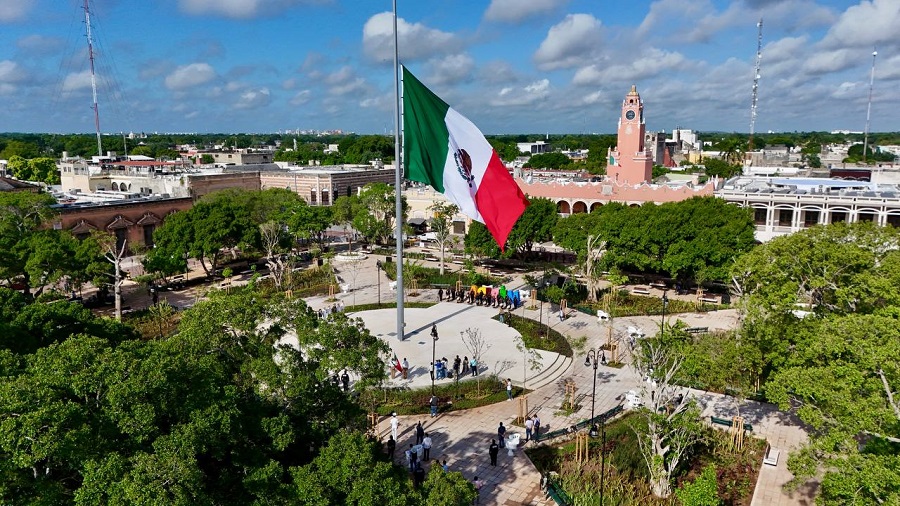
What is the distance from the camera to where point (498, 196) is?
22.1 meters

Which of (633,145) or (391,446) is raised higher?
(633,145)

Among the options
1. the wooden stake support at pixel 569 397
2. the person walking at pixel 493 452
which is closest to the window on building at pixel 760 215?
the wooden stake support at pixel 569 397

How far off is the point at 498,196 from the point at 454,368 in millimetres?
7943

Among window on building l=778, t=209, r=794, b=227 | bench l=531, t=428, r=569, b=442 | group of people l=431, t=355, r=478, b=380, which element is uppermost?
window on building l=778, t=209, r=794, b=227

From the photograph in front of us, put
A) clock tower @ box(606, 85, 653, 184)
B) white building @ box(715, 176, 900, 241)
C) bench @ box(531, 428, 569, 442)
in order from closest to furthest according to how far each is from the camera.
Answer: bench @ box(531, 428, 569, 442) → white building @ box(715, 176, 900, 241) → clock tower @ box(606, 85, 653, 184)

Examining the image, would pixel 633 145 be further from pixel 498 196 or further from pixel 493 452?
pixel 493 452

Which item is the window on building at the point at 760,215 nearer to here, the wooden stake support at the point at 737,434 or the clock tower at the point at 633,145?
the clock tower at the point at 633,145

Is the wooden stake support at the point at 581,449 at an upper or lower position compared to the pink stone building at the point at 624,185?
lower

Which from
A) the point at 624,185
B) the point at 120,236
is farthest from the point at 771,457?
the point at 120,236

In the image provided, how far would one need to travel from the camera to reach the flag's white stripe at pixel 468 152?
71.5ft

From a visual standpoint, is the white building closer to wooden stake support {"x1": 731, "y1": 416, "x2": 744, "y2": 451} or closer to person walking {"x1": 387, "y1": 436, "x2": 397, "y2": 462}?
wooden stake support {"x1": 731, "y1": 416, "x2": 744, "y2": 451}

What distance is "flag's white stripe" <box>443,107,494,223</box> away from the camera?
2180cm

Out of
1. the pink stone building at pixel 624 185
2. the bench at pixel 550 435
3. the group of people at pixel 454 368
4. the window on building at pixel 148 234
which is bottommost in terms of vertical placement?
the bench at pixel 550 435

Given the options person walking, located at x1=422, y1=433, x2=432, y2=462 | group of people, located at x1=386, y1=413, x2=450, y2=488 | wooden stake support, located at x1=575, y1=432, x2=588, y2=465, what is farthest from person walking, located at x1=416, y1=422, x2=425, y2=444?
wooden stake support, located at x1=575, y1=432, x2=588, y2=465
